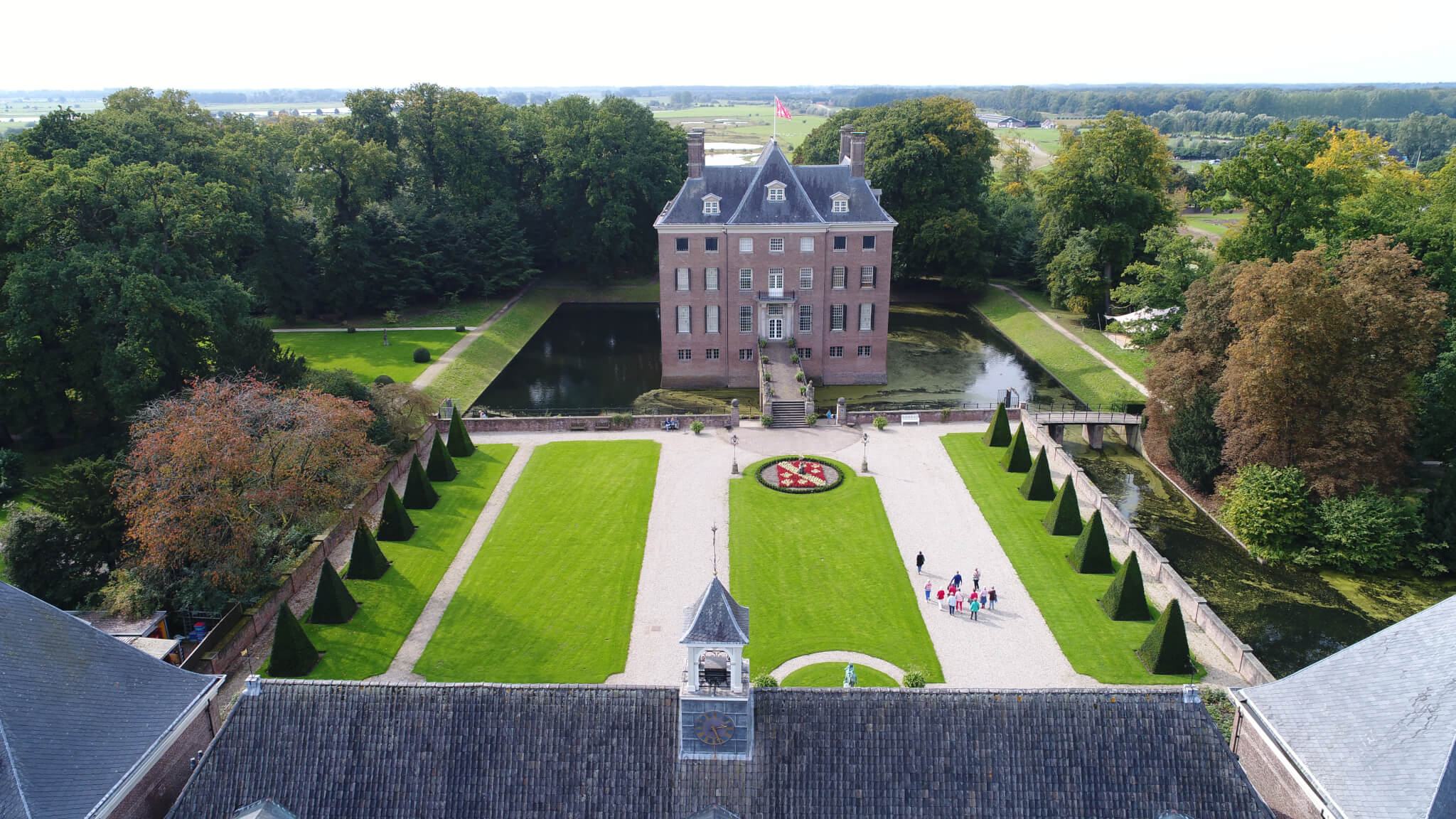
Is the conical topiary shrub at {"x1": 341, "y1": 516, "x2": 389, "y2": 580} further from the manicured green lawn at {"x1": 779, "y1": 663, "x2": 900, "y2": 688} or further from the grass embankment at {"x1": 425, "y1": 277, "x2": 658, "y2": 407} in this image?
the grass embankment at {"x1": 425, "y1": 277, "x2": 658, "y2": 407}

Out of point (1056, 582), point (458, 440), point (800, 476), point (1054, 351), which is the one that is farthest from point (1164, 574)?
point (1054, 351)

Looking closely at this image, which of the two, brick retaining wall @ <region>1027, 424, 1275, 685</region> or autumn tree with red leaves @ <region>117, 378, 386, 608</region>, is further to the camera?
autumn tree with red leaves @ <region>117, 378, 386, 608</region>

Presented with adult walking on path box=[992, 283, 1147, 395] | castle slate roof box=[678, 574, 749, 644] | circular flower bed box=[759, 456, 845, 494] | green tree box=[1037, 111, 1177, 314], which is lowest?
circular flower bed box=[759, 456, 845, 494]

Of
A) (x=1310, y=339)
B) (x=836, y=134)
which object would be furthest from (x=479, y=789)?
(x=836, y=134)

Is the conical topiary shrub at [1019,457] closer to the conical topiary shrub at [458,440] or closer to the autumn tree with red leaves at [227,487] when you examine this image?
the conical topiary shrub at [458,440]

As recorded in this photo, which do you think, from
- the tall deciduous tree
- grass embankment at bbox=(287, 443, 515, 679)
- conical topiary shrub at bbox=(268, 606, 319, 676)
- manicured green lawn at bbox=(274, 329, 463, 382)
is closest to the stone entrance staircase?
grass embankment at bbox=(287, 443, 515, 679)

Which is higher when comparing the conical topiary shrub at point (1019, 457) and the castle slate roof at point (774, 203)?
the castle slate roof at point (774, 203)

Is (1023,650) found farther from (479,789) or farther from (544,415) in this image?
(544,415)

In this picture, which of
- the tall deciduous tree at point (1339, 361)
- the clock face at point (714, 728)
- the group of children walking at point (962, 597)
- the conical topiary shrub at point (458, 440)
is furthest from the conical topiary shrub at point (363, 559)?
the tall deciduous tree at point (1339, 361)
